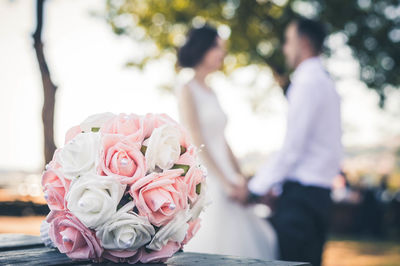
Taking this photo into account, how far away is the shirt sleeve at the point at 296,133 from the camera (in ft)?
12.2

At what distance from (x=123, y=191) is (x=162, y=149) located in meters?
0.19

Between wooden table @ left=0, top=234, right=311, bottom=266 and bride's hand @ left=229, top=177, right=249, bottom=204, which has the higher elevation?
wooden table @ left=0, top=234, right=311, bottom=266

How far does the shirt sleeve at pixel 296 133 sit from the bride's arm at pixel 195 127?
1.87 feet

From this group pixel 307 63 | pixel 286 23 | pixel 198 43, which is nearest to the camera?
pixel 307 63

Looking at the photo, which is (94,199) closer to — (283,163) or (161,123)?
(161,123)

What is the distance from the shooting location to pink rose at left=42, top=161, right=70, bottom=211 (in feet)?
6.08

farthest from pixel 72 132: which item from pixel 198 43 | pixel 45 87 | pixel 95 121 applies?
pixel 45 87

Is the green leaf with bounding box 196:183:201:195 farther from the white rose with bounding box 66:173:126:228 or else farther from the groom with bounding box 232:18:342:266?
the groom with bounding box 232:18:342:266

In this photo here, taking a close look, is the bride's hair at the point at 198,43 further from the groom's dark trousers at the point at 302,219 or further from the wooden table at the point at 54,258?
the wooden table at the point at 54,258

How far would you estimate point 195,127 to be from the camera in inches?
168

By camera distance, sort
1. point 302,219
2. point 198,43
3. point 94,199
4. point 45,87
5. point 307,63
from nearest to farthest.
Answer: point 94,199, point 302,219, point 307,63, point 198,43, point 45,87

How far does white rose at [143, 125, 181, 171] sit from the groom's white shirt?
78.2 inches

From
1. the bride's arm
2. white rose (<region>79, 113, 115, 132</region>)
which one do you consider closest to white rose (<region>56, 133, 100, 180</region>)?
white rose (<region>79, 113, 115, 132</region>)

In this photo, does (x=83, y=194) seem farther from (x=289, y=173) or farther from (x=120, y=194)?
(x=289, y=173)
